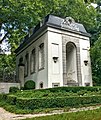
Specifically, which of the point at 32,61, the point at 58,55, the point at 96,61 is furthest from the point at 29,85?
the point at 96,61

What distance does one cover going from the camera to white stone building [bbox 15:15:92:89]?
56.6 ft

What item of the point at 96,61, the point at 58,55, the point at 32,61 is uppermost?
the point at 58,55

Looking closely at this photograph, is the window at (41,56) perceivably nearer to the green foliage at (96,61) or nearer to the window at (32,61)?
the window at (32,61)

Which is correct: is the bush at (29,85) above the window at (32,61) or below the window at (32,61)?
below

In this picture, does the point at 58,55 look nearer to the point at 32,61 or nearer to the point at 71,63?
the point at 71,63

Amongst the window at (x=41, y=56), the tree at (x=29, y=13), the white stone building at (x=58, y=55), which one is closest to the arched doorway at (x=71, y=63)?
the white stone building at (x=58, y=55)

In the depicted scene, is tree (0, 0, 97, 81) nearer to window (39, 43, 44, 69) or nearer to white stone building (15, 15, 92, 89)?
white stone building (15, 15, 92, 89)

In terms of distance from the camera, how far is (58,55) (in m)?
17.7

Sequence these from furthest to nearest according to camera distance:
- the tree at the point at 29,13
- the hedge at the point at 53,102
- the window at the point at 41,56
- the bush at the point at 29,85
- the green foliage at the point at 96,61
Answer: the green foliage at the point at 96,61 < the window at the point at 41,56 < the bush at the point at 29,85 < the tree at the point at 29,13 < the hedge at the point at 53,102

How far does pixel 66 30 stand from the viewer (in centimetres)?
1873

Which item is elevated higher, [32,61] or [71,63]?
[32,61]

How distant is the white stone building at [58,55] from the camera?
1727 centimetres

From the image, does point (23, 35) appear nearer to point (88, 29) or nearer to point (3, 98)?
point (88, 29)

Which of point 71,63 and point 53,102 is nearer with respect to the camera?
point 53,102
